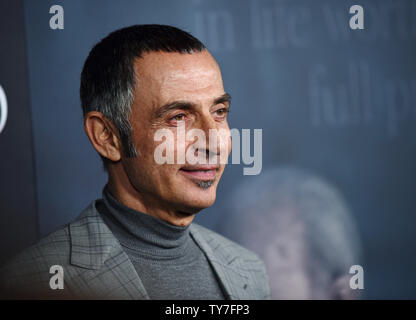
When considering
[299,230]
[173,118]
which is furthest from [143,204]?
[299,230]

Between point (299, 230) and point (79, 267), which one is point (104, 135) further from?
point (299, 230)

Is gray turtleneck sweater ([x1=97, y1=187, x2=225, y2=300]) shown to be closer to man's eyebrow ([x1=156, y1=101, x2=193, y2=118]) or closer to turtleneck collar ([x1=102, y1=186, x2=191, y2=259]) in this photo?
turtleneck collar ([x1=102, y1=186, x2=191, y2=259])

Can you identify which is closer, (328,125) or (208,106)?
(208,106)

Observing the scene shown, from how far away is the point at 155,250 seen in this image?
1.65 m

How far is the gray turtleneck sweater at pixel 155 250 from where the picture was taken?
1.63 m

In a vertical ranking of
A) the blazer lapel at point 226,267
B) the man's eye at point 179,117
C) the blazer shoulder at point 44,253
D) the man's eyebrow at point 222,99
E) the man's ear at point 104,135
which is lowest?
the blazer lapel at point 226,267

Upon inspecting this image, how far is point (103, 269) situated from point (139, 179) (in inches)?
12.3

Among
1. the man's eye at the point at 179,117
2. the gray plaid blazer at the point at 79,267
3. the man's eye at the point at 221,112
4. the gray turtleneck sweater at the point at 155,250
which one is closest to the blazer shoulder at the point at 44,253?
the gray plaid blazer at the point at 79,267

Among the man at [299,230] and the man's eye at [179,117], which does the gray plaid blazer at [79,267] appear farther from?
the man at [299,230]
